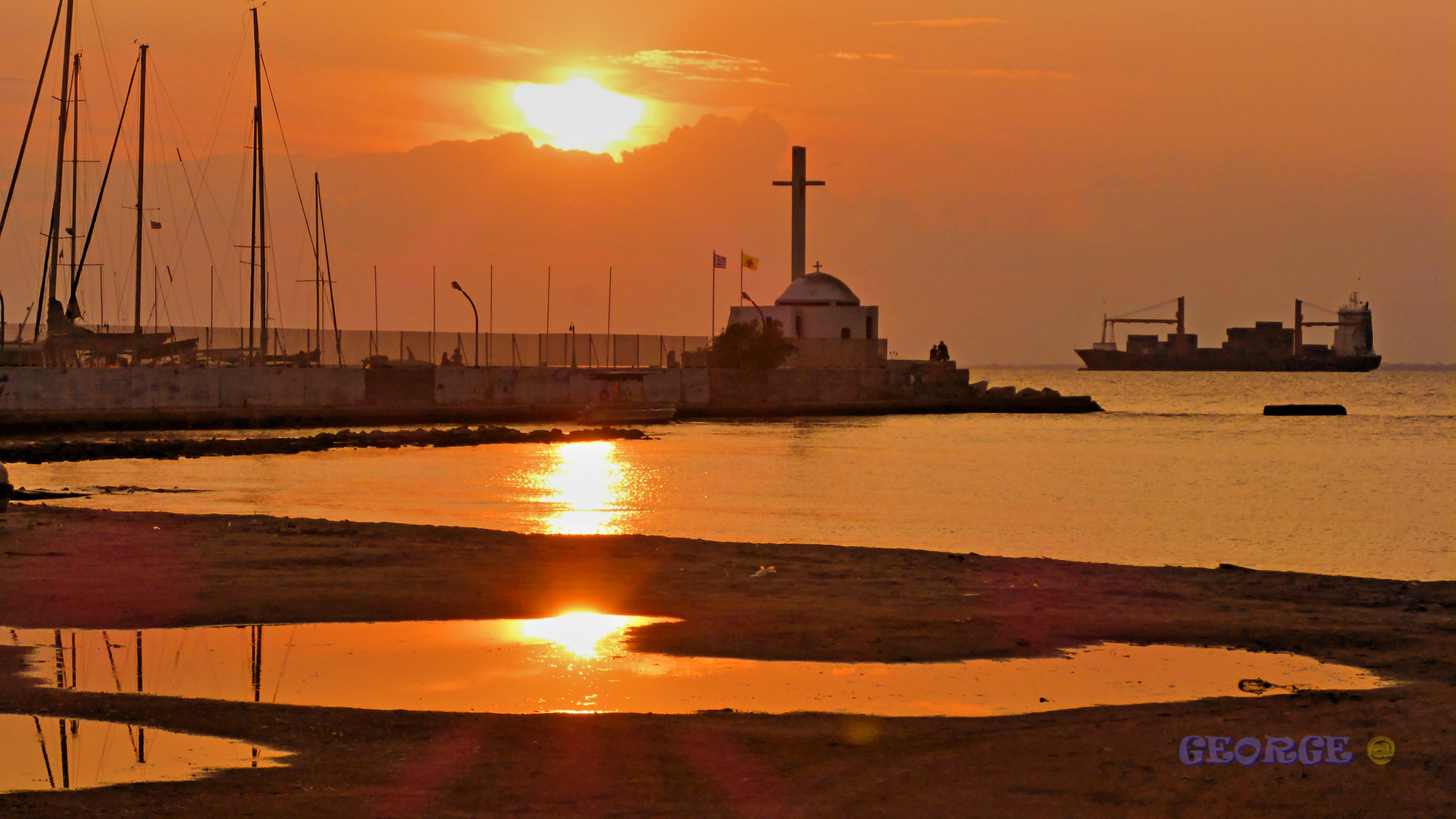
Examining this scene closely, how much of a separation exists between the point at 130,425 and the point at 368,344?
88.8ft

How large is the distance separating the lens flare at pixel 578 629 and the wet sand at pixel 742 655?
13.6 inches


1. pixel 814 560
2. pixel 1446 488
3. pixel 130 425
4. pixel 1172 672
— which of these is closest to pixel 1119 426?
pixel 1446 488

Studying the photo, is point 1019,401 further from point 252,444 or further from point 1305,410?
point 252,444

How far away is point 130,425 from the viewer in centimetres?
5162

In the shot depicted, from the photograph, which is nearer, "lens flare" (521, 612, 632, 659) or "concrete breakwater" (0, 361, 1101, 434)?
"lens flare" (521, 612, 632, 659)

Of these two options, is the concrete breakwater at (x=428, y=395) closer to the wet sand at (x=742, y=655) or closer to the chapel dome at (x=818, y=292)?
the chapel dome at (x=818, y=292)

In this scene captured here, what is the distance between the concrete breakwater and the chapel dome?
278 inches

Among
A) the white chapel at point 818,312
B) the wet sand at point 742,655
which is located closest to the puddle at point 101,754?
the wet sand at point 742,655

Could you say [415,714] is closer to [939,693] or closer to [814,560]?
[939,693]

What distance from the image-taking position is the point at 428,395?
214 ft

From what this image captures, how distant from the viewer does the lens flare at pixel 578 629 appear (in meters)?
11.2

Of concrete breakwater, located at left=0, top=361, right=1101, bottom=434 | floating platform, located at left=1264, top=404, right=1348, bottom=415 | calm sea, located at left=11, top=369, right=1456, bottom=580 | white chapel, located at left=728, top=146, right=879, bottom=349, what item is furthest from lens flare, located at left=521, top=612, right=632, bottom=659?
floating platform, located at left=1264, top=404, right=1348, bottom=415

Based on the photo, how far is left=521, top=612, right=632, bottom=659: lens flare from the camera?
11250 mm

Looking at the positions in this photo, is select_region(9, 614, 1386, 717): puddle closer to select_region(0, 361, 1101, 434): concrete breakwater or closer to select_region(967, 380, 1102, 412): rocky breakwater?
select_region(0, 361, 1101, 434): concrete breakwater
